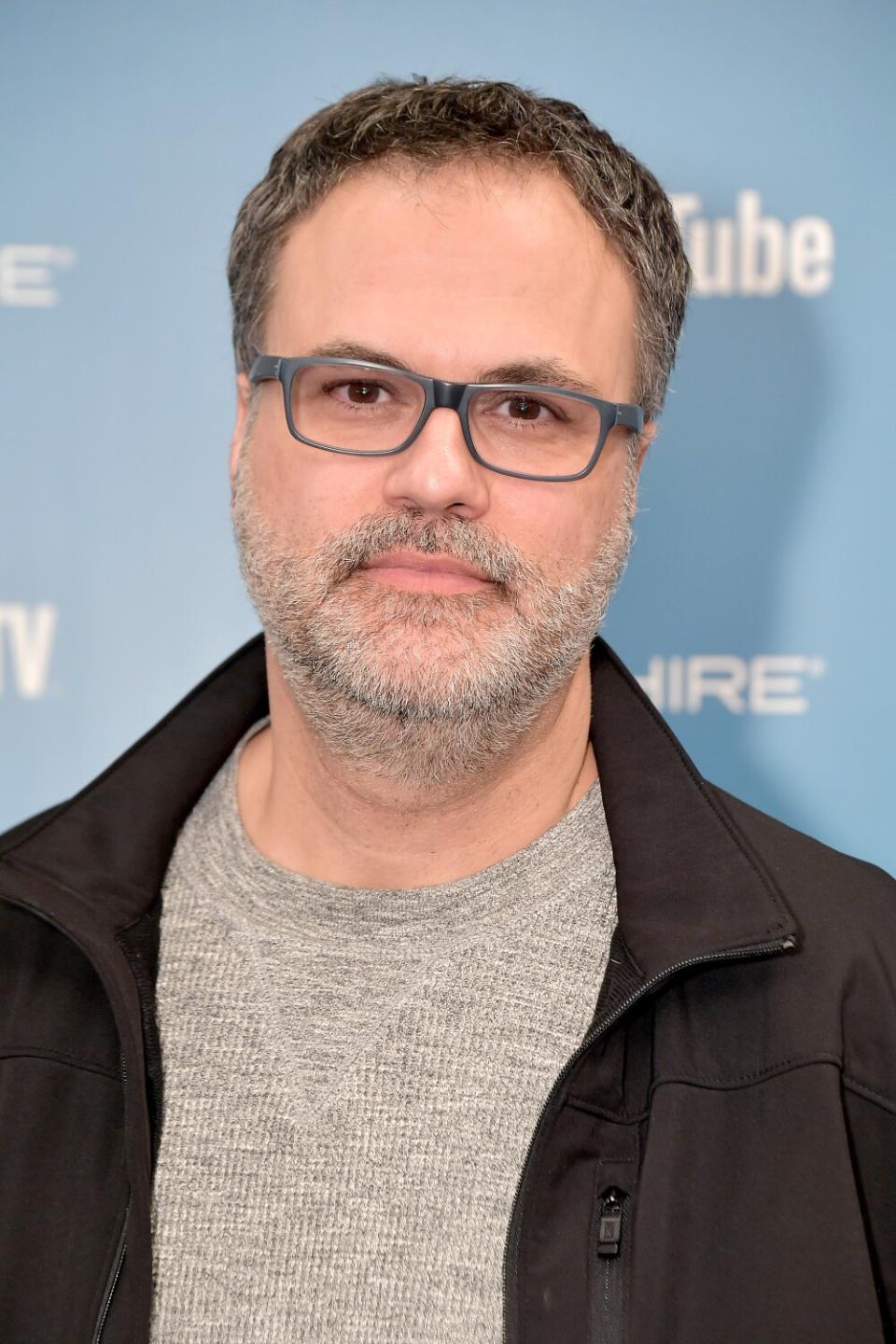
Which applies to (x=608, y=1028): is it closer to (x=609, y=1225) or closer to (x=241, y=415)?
(x=609, y=1225)

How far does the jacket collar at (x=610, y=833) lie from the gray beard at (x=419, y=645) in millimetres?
147

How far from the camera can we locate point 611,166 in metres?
1.81

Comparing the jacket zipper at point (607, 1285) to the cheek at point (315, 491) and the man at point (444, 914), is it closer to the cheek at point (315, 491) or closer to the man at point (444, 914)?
the man at point (444, 914)

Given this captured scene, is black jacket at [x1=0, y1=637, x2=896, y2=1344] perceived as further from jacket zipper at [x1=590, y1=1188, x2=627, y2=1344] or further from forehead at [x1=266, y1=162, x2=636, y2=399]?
forehead at [x1=266, y1=162, x2=636, y2=399]

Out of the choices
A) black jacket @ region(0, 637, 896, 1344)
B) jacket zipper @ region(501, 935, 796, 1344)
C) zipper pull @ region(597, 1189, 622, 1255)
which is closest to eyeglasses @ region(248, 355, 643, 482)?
black jacket @ region(0, 637, 896, 1344)

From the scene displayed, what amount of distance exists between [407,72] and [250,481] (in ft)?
2.85

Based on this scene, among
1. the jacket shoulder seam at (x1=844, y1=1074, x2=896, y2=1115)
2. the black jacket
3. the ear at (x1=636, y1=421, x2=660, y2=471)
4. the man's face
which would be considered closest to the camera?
the black jacket

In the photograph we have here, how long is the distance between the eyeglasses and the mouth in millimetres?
120

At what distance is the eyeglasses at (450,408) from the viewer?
163cm

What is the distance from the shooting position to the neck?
5.74ft

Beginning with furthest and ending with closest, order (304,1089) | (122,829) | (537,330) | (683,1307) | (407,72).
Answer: (407,72), (122,829), (537,330), (304,1089), (683,1307)

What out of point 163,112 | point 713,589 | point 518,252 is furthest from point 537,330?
point 163,112

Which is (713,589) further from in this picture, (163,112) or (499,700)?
(163,112)

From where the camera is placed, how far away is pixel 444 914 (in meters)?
1.71
